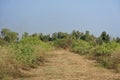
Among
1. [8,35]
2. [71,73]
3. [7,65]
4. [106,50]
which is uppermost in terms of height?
[8,35]

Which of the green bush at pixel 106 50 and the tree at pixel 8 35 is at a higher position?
the tree at pixel 8 35

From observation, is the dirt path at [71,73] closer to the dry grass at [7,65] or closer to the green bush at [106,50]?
the dry grass at [7,65]

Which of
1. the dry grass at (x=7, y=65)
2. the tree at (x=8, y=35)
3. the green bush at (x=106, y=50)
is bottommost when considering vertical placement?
the dry grass at (x=7, y=65)

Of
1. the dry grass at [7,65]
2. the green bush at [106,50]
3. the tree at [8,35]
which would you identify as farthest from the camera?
the tree at [8,35]

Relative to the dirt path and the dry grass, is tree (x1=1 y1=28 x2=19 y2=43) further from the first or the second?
the dry grass

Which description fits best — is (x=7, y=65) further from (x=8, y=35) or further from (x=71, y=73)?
(x=8, y=35)

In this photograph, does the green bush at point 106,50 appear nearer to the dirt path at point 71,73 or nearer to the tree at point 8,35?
the dirt path at point 71,73

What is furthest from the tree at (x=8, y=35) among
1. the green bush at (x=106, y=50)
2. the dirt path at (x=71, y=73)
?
the dirt path at (x=71, y=73)

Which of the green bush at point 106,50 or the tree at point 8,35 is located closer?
the green bush at point 106,50

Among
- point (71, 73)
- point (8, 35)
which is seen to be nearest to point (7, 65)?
point (71, 73)

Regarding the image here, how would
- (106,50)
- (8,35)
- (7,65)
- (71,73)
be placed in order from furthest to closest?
(8,35)
(106,50)
(71,73)
(7,65)

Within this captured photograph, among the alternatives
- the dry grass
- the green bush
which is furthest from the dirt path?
the green bush

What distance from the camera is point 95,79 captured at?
11500 millimetres

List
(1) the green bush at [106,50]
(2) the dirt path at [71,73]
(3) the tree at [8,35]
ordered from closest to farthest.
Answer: (2) the dirt path at [71,73] < (1) the green bush at [106,50] < (3) the tree at [8,35]
